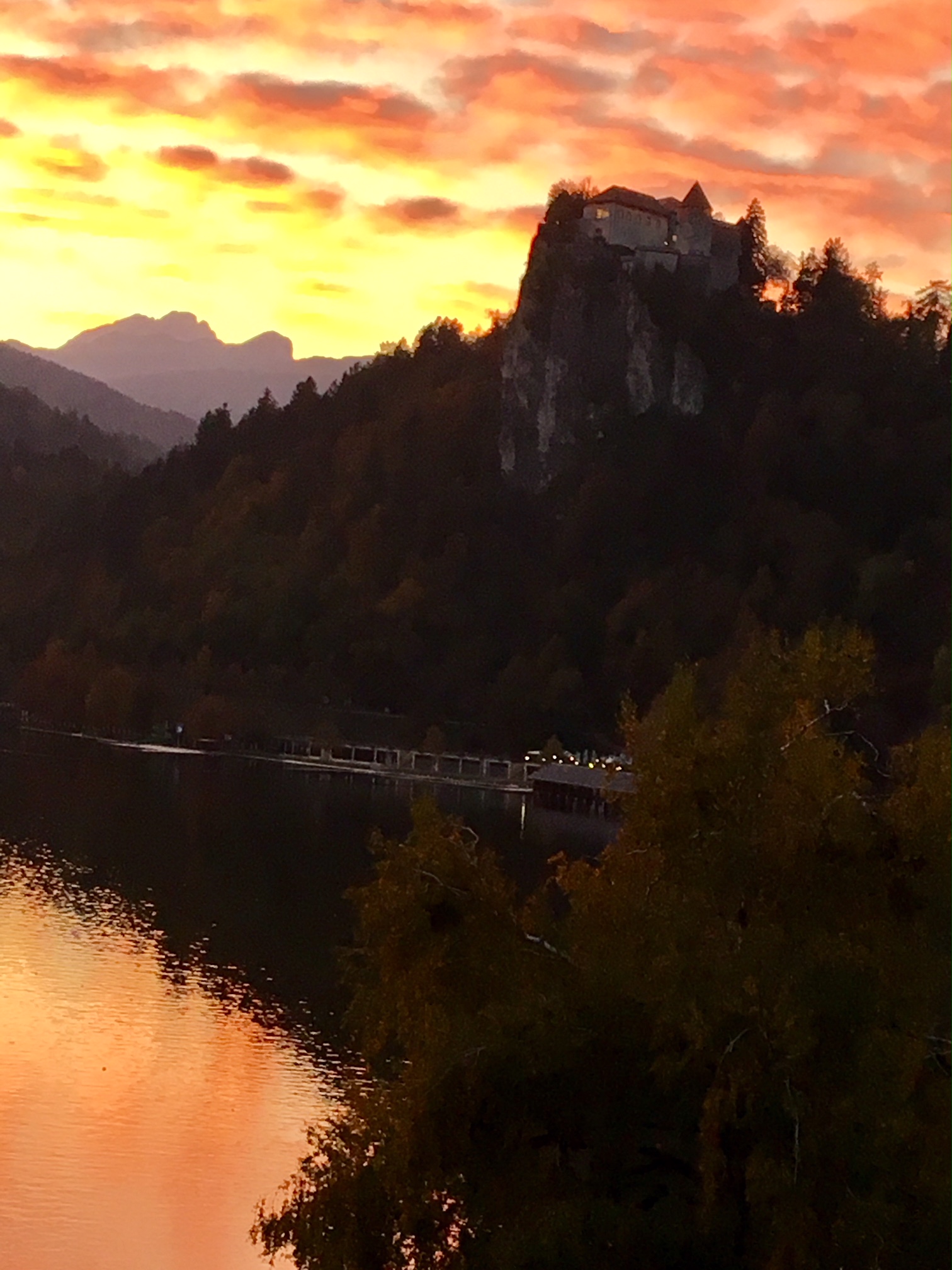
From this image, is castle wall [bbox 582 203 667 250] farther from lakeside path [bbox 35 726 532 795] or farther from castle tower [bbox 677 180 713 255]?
lakeside path [bbox 35 726 532 795]

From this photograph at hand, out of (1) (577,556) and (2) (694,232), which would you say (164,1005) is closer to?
(1) (577,556)

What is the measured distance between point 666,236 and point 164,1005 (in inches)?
4656

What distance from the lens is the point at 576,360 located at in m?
165

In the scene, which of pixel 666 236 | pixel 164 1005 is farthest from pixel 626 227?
pixel 164 1005

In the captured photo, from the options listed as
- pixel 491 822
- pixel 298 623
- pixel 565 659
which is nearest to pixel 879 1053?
pixel 491 822

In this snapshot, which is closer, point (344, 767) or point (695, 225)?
point (344, 767)

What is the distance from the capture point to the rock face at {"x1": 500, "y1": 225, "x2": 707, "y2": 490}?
161 meters

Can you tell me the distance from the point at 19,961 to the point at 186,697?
91946 mm

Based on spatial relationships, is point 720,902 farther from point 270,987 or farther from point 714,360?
point 714,360

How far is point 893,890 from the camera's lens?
21.9 metres

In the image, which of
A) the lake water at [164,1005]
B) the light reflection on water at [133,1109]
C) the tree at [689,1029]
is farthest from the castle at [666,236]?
the tree at [689,1029]

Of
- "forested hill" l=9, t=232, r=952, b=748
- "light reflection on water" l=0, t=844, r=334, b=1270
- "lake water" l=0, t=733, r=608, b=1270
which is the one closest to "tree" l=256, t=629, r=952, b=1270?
"lake water" l=0, t=733, r=608, b=1270

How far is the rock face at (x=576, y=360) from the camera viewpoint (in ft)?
529

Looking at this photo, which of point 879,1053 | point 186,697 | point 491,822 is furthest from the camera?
point 186,697
